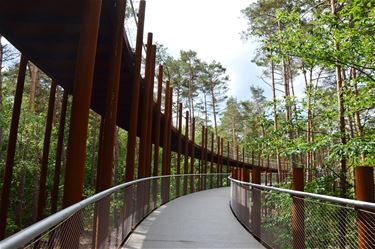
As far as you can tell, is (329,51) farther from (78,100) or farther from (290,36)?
(78,100)

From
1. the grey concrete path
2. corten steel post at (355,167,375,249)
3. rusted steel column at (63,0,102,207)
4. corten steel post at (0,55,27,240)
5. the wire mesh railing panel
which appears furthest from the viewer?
corten steel post at (0,55,27,240)

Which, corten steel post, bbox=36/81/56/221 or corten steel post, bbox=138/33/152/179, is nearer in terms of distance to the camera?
corten steel post, bbox=36/81/56/221

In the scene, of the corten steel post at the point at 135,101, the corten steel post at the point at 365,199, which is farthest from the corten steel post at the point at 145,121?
the corten steel post at the point at 365,199

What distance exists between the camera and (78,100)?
18.4 ft

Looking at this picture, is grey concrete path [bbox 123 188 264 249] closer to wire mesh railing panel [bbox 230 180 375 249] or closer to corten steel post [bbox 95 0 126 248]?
wire mesh railing panel [bbox 230 180 375 249]

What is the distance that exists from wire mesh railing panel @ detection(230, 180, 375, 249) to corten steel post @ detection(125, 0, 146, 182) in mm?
4882

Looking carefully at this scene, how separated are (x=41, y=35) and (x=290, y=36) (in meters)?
5.78

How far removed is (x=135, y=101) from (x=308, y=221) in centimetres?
694

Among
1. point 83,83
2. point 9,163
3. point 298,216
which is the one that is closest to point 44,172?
point 9,163

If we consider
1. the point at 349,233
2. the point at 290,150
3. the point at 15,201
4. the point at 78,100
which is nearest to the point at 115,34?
the point at 78,100

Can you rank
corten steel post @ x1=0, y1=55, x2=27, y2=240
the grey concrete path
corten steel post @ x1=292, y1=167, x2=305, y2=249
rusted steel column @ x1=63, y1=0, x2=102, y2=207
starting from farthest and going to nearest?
corten steel post @ x1=0, y1=55, x2=27, y2=240
the grey concrete path
rusted steel column @ x1=63, y1=0, x2=102, y2=207
corten steel post @ x1=292, y1=167, x2=305, y2=249

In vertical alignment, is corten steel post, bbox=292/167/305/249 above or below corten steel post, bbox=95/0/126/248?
below

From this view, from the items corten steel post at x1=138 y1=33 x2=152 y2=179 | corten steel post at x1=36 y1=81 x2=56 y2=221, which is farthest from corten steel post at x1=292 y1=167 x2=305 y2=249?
corten steel post at x1=138 y1=33 x2=152 y2=179

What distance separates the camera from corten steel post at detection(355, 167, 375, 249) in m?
3.00
